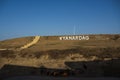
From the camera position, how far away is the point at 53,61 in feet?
78.0

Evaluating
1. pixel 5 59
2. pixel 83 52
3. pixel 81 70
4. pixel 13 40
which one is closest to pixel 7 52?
pixel 5 59

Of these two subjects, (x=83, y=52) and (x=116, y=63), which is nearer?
(x=116, y=63)

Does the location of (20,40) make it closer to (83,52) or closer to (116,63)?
(83,52)

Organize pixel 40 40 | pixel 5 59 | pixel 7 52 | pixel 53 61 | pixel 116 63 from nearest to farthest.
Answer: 1. pixel 116 63
2. pixel 53 61
3. pixel 5 59
4. pixel 7 52
5. pixel 40 40

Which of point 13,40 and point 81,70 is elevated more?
point 13,40

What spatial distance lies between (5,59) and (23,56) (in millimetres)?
1895

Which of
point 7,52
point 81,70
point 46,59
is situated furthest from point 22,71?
point 7,52

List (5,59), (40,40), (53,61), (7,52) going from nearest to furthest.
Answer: (53,61), (5,59), (7,52), (40,40)

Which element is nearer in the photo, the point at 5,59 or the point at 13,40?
the point at 5,59

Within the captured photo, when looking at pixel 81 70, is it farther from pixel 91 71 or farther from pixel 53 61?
pixel 53 61

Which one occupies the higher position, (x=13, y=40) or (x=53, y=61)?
(x=13, y=40)

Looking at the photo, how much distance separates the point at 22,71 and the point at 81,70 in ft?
14.9

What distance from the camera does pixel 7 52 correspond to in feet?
90.3

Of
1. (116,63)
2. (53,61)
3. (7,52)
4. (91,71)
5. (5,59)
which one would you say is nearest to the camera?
(91,71)
